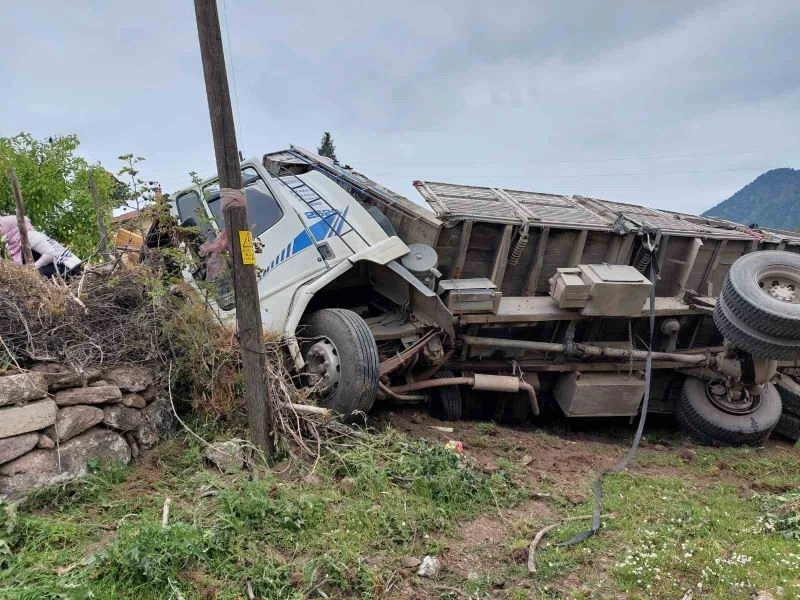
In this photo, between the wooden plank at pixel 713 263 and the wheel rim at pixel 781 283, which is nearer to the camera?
the wheel rim at pixel 781 283

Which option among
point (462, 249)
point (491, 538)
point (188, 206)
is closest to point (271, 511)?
point (491, 538)

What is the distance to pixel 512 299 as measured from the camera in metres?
5.83

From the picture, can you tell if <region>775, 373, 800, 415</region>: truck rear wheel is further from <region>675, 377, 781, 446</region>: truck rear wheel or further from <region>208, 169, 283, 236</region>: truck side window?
<region>208, 169, 283, 236</region>: truck side window

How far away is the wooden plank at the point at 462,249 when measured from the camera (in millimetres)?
5422

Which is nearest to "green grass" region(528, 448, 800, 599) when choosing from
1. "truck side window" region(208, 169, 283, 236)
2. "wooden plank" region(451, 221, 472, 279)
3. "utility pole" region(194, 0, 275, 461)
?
"utility pole" region(194, 0, 275, 461)

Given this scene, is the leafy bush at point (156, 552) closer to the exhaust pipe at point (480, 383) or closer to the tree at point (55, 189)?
the exhaust pipe at point (480, 383)

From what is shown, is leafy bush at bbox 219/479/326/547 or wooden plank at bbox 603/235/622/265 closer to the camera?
leafy bush at bbox 219/479/326/547

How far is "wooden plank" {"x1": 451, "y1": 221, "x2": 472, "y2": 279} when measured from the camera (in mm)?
5422

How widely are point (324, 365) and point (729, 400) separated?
14.8 ft

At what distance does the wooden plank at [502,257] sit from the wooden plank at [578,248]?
77 cm

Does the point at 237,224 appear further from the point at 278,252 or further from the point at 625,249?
the point at 625,249

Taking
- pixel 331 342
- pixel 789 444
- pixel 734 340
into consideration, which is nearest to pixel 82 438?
pixel 331 342

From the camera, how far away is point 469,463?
4.23 m

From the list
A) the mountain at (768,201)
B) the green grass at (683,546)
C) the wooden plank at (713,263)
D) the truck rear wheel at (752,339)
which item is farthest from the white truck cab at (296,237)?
the mountain at (768,201)
